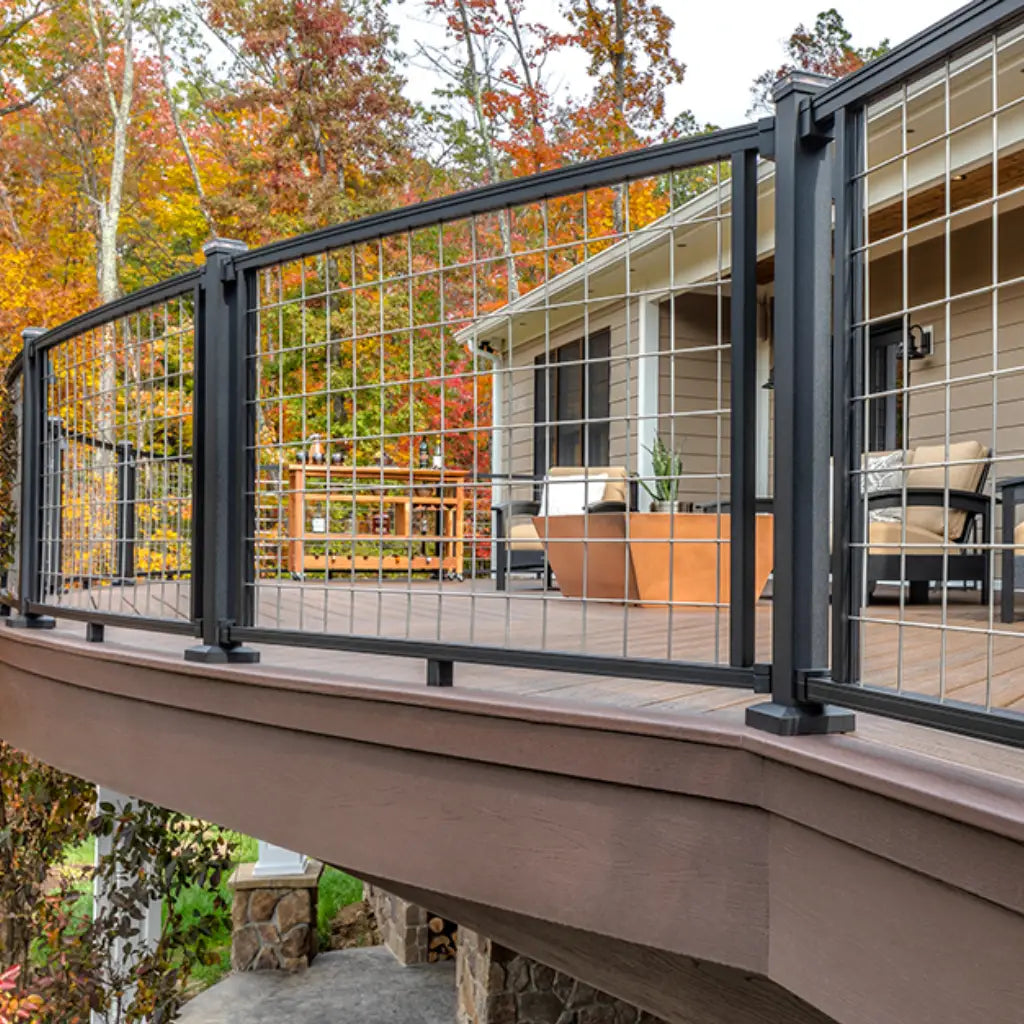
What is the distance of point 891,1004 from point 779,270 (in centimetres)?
109

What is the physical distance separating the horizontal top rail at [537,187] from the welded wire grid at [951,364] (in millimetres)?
1208

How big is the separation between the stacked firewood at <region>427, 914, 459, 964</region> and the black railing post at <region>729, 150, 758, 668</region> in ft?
21.7

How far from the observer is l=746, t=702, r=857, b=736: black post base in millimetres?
1540

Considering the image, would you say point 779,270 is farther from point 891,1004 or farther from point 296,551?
point 296,551

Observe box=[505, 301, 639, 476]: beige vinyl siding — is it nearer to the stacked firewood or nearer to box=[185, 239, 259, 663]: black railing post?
the stacked firewood

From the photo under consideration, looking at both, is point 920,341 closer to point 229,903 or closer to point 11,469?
point 11,469

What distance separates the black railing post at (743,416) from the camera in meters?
1.64

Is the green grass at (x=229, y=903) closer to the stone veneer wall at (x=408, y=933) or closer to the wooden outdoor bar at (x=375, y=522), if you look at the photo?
the stone veneer wall at (x=408, y=933)

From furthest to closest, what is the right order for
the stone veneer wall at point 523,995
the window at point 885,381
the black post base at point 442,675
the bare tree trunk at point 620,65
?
1. the bare tree trunk at point 620,65
2. the window at point 885,381
3. the stone veneer wall at point 523,995
4. the black post base at point 442,675

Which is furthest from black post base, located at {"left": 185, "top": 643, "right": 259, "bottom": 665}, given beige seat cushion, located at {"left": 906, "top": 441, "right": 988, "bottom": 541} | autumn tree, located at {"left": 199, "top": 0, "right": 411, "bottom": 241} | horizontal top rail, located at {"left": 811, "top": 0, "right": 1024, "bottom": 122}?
autumn tree, located at {"left": 199, "top": 0, "right": 411, "bottom": 241}

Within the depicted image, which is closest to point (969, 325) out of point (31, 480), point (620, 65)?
point (31, 480)

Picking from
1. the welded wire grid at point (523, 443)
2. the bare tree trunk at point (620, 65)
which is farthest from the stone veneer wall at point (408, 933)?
the bare tree trunk at point (620, 65)

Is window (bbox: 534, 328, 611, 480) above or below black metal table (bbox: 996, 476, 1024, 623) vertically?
above

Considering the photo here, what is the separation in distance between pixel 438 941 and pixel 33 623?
5.12m
